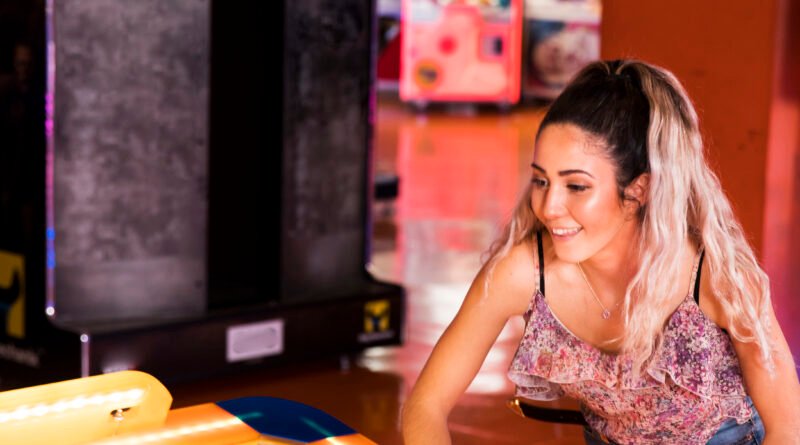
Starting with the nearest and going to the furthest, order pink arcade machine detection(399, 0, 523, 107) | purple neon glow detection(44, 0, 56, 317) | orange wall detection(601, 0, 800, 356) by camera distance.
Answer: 1. orange wall detection(601, 0, 800, 356)
2. purple neon glow detection(44, 0, 56, 317)
3. pink arcade machine detection(399, 0, 523, 107)

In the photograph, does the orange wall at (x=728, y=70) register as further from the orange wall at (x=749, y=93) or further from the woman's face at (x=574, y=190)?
the woman's face at (x=574, y=190)

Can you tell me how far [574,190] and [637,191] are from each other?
0.10 metres

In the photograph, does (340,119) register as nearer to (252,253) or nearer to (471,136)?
(252,253)

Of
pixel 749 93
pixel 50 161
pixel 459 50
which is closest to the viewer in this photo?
pixel 749 93

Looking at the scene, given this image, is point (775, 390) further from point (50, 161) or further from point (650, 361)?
point (50, 161)

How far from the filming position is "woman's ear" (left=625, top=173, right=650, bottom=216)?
5.32 feet

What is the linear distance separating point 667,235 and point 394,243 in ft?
12.8

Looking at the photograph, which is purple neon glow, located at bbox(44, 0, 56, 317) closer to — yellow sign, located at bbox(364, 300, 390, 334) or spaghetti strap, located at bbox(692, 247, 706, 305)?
yellow sign, located at bbox(364, 300, 390, 334)

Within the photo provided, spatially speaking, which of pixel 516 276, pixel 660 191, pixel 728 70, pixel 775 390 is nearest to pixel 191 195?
pixel 728 70

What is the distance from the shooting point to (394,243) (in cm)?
549

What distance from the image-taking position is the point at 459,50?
11.9 meters

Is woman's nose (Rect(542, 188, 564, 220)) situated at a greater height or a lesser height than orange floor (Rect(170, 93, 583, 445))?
greater

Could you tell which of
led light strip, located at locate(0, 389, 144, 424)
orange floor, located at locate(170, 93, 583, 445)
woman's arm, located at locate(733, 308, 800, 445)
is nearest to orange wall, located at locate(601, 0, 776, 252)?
orange floor, located at locate(170, 93, 583, 445)

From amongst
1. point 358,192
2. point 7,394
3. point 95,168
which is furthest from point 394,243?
point 7,394
